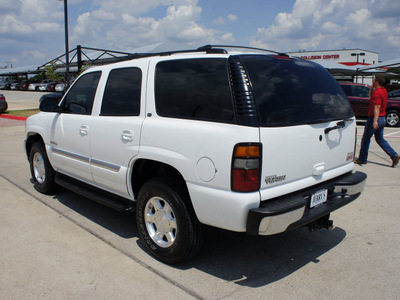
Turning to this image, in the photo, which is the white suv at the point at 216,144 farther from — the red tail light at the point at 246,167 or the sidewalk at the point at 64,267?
the sidewalk at the point at 64,267

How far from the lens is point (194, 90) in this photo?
3137mm

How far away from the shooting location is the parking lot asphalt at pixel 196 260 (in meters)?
2.97

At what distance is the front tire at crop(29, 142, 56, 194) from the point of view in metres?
5.14

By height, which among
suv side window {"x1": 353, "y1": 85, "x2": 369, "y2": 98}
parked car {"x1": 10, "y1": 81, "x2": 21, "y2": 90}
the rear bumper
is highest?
parked car {"x1": 10, "y1": 81, "x2": 21, "y2": 90}

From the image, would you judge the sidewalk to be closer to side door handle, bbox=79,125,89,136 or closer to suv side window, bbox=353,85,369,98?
side door handle, bbox=79,125,89,136

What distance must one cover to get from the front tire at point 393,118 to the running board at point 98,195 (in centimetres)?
1335

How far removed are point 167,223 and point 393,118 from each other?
45.3 ft

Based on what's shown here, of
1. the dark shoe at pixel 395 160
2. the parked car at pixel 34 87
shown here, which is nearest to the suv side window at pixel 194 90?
the dark shoe at pixel 395 160

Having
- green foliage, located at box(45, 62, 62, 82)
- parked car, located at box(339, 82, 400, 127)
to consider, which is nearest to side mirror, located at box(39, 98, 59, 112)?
parked car, located at box(339, 82, 400, 127)

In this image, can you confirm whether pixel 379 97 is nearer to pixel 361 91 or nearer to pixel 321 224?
pixel 321 224

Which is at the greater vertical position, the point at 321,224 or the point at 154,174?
the point at 154,174

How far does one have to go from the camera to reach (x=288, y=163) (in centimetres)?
293

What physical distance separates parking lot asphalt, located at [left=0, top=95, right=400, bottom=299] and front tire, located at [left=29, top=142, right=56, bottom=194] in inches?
14.6

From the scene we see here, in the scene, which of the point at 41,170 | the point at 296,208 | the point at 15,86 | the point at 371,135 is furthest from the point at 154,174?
the point at 15,86
